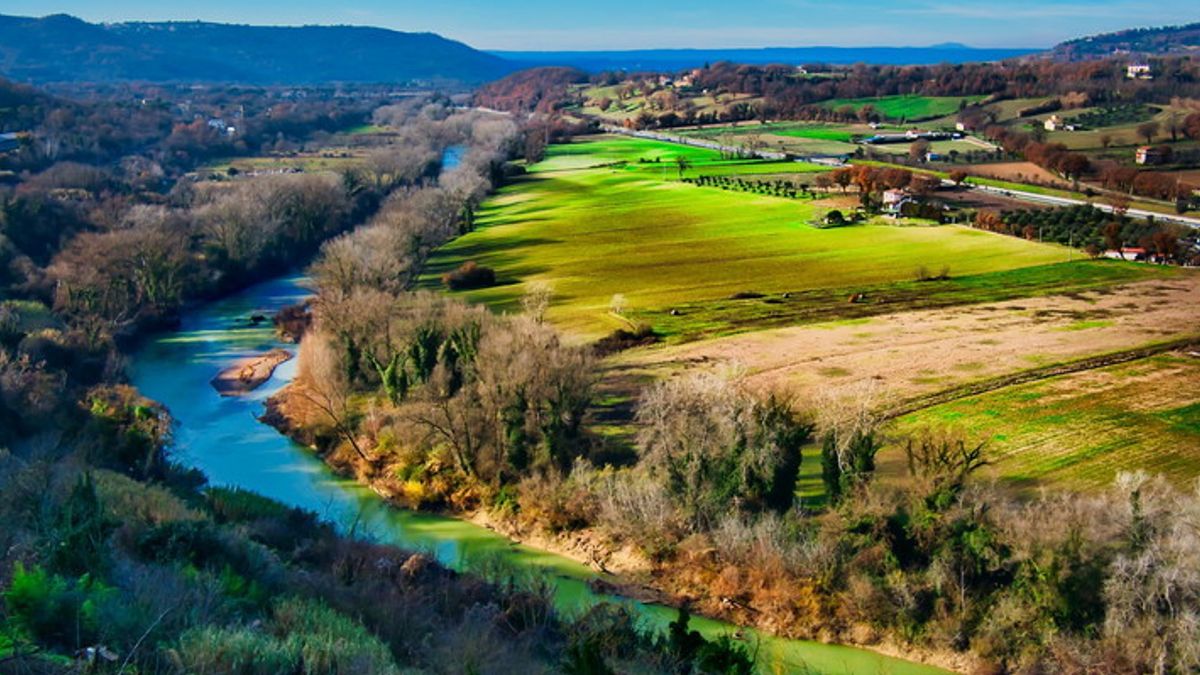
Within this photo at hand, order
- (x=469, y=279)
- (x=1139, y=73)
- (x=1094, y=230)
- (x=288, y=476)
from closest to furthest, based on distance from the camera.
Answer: (x=288, y=476) < (x=469, y=279) < (x=1094, y=230) < (x=1139, y=73)

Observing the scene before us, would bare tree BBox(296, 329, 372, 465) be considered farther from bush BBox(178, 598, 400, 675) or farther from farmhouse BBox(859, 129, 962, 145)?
farmhouse BBox(859, 129, 962, 145)

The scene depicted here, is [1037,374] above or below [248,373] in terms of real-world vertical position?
above

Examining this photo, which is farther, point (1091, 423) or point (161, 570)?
point (1091, 423)

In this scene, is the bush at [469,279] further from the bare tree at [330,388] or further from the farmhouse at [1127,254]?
the farmhouse at [1127,254]

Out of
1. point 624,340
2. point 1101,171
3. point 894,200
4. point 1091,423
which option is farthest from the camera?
point 1101,171

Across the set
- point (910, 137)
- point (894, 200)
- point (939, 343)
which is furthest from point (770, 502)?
point (910, 137)

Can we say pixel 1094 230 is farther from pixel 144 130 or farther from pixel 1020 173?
pixel 144 130

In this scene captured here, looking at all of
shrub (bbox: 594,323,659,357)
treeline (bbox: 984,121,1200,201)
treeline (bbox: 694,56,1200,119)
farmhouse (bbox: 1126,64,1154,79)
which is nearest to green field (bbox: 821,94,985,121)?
treeline (bbox: 694,56,1200,119)
